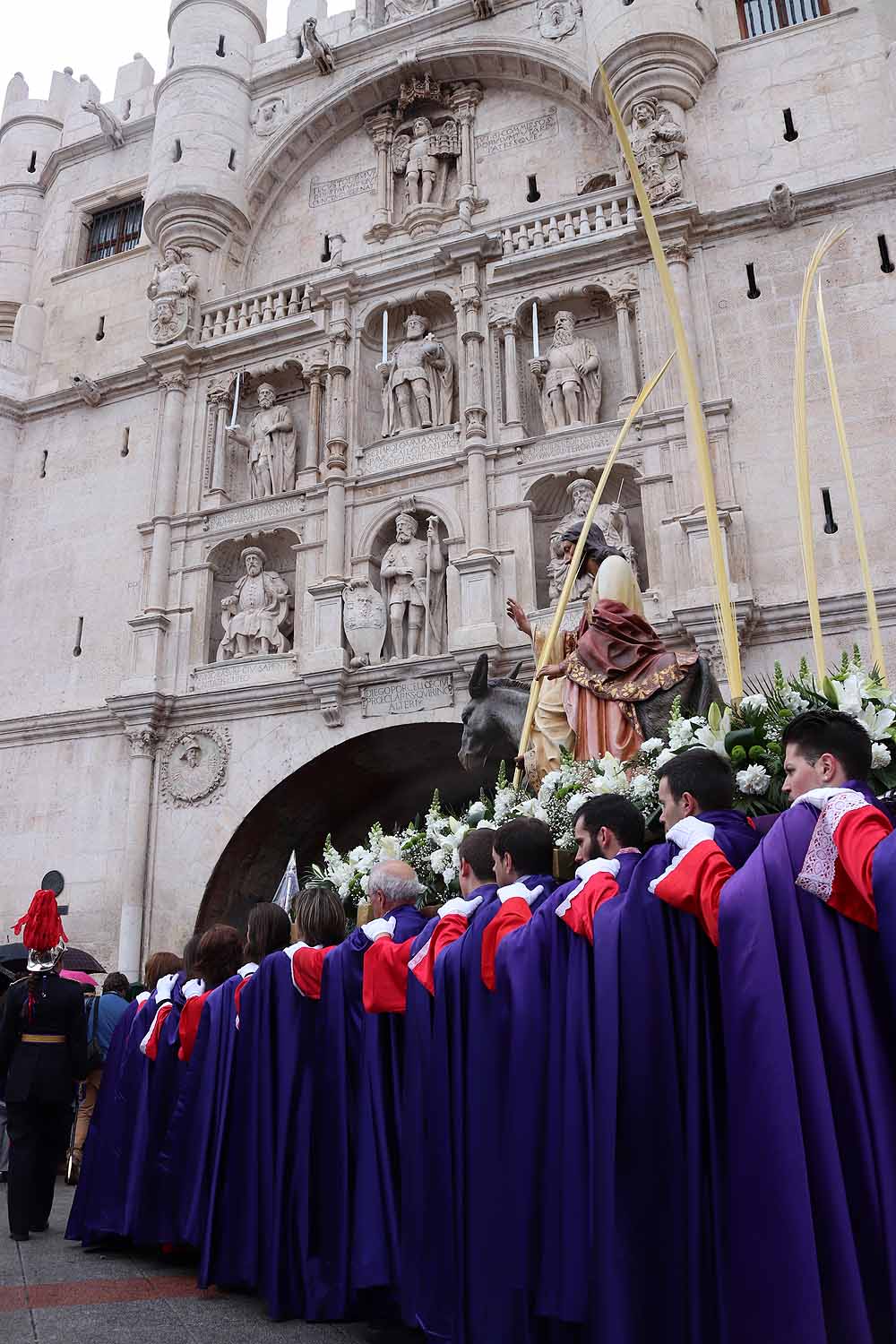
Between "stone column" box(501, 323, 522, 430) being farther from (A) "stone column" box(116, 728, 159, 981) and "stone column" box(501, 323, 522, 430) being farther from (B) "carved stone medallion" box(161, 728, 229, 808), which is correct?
(A) "stone column" box(116, 728, 159, 981)

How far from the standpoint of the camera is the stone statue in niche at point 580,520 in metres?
12.3

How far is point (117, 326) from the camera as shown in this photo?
1777cm

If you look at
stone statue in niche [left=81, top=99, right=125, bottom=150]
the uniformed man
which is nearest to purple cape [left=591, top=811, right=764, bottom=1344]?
the uniformed man

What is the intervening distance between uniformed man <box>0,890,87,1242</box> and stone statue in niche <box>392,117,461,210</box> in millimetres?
13707

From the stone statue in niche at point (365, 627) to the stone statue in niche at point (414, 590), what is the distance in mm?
232

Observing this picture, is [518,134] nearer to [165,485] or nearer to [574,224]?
[574,224]

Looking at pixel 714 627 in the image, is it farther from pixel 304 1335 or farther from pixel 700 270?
pixel 304 1335

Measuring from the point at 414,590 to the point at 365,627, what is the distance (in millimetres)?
837

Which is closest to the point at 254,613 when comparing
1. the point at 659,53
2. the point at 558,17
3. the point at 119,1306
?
the point at 659,53

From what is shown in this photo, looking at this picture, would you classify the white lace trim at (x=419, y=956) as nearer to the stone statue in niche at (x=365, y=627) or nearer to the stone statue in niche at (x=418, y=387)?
the stone statue in niche at (x=365, y=627)

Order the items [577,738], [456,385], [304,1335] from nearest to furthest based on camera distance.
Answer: [304,1335]
[577,738]
[456,385]

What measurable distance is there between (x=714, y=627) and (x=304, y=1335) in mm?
8650

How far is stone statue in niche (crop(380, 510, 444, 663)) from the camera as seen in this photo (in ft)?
Result: 43.1

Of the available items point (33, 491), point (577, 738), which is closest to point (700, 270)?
point (577, 738)
